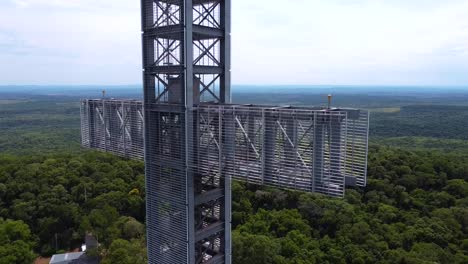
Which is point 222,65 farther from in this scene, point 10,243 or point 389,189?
point 389,189

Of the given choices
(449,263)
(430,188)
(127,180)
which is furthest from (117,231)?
(430,188)

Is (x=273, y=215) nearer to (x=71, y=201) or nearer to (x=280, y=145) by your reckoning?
(x=71, y=201)

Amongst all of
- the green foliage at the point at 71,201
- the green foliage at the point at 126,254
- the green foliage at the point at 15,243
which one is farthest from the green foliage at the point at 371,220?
the green foliage at the point at 15,243

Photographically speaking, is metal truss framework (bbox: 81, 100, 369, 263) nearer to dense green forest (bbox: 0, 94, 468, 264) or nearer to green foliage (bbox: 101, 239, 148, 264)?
green foliage (bbox: 101, 239, 148, 264)

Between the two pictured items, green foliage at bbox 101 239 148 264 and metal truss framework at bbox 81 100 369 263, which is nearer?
metal truss framework at bbox 81 100 369 263

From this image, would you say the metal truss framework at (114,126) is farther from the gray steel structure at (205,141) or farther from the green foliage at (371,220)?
the green foliage at (371,220)

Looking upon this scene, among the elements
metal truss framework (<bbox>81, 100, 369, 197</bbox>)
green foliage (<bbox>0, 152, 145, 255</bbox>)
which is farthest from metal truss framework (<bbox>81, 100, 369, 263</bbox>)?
green foliage (<bbox>0, 152, 145, 255</bbox>)

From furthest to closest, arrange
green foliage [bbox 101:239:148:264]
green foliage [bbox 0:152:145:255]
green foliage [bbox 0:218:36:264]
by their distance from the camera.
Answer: green foliage [bbox 0:152:145:255] < green foliage [bbox 0:218:36:264] < green foliage [bbox 101:239:148:264]
